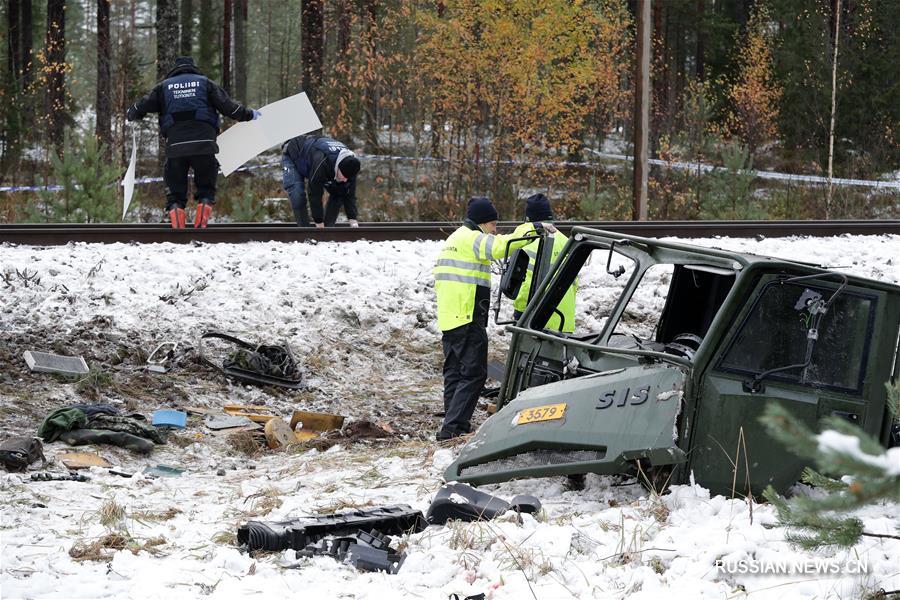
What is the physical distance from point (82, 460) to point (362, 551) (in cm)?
342

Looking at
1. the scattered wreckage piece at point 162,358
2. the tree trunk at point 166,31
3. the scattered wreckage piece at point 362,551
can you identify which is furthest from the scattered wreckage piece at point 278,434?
the tree trunk at point 166,31

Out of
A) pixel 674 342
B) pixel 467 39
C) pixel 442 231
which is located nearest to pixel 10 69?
pixel 467 39

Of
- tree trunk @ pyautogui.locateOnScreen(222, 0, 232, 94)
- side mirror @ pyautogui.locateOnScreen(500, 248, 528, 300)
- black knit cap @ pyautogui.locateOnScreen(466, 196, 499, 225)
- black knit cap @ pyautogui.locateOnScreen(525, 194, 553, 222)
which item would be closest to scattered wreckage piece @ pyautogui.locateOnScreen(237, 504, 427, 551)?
side mirror @ pyautogui.locateOnScreen(500, 248, 528, 300)

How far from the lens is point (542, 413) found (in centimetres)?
647

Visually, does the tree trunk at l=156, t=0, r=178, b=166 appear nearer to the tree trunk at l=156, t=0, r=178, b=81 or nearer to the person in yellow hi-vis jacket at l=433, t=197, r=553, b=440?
the tree trunk at l=156, t=0, r=178, b=81

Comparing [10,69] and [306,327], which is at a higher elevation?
[10,69]

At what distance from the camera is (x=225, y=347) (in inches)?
435

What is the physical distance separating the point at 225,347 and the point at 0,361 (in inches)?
81.1

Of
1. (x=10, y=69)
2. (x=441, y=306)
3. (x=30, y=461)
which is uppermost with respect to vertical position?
(x=10, y=69)

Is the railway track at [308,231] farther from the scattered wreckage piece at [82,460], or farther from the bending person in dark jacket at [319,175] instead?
the scattered wreckage piece at [82,460]

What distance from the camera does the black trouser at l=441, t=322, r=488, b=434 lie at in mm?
9133

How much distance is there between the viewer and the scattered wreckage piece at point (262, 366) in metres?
A: 10.7

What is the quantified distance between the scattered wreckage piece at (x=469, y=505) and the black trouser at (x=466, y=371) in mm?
2838

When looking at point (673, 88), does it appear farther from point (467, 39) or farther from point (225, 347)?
point (225, 347)
